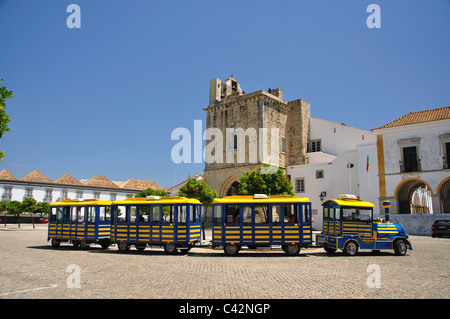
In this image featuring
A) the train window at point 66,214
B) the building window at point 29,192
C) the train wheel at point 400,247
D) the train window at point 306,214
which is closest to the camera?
the train wheel at point 400,247

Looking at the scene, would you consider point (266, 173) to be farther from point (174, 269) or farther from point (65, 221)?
point (174, 269)

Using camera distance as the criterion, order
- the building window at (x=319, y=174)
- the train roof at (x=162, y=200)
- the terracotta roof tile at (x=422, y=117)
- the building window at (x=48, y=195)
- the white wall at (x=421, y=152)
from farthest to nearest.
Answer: the building window at (x=48, y=195)
the building window at (x=319, y=174)
the terracotta roof tile at (x=422, y=117)
the white wall at (x=421, y=152)
the train roof at (x=162, y=200)

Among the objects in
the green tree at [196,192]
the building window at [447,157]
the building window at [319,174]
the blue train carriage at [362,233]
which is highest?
the building window at [447,157]

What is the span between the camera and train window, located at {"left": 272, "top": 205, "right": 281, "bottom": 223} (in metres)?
14.1

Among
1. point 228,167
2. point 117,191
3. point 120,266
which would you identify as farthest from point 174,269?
point 117,191

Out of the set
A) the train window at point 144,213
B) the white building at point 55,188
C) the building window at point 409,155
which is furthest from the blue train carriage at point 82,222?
the white building at point 55,188

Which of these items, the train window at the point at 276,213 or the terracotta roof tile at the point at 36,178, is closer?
the train window at the point at 276,213

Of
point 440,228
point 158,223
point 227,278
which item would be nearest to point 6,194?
point 158,223

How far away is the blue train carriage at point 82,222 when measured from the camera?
1694cm

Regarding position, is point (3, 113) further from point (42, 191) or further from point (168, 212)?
point (42, 191)

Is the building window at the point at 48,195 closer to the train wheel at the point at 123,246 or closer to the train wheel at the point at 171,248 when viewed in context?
the train wheel at the point at 123,246

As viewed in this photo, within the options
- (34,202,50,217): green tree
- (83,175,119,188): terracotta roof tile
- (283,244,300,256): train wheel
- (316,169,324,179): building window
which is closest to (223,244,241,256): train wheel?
(283,244,300,256): train wheel

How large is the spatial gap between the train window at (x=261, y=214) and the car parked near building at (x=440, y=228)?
14.4 meters
